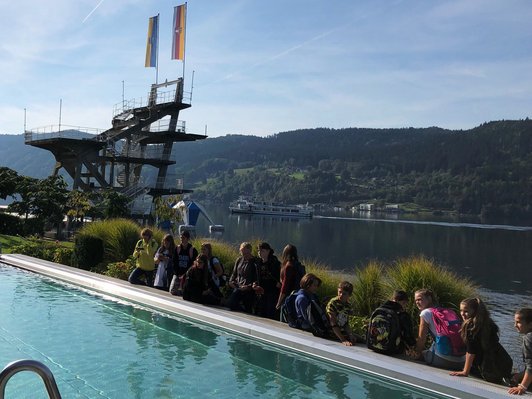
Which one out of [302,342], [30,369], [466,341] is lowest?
[302,342]

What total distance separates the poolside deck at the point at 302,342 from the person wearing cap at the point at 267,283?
0.37m

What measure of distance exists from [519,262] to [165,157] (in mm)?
Answer: 29986

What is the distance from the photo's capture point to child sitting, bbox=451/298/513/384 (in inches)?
231

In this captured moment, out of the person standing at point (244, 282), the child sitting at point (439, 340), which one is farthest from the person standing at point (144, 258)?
the child sitting at point (439, 340)

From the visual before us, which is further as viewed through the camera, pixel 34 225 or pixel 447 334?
pixel 34 225

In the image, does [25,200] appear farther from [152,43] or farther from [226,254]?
[152,43]

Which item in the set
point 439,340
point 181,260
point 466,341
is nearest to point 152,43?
point 181,260

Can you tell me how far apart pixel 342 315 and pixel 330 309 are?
7.4 inches

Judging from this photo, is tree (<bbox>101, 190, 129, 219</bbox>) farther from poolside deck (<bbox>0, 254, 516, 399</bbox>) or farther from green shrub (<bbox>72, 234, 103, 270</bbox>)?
poolside deck (<bbox>0, 254, 516, 399</bbox>)

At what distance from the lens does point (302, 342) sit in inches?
283

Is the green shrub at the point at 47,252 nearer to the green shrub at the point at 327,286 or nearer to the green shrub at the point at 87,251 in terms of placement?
the green shrub at the point at 87,251

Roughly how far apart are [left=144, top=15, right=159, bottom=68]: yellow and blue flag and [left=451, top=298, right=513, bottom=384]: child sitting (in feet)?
144

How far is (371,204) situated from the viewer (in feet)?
588

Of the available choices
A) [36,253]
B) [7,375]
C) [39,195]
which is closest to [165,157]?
[39,195]
